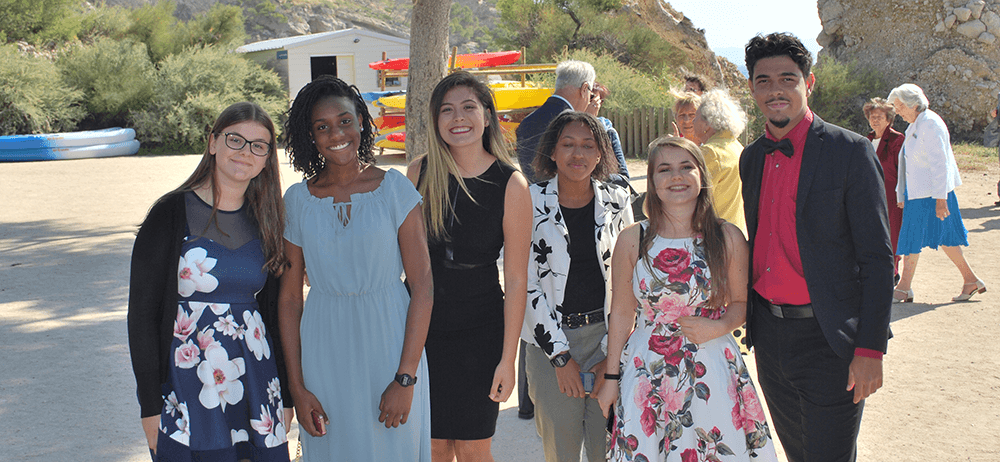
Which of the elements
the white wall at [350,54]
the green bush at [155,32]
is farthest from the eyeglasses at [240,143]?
the green bush at [155,32]

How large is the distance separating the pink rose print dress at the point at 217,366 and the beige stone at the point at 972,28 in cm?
2134

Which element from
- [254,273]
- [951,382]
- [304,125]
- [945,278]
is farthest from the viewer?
[945,278]

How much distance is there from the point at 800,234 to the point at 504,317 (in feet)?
3.76

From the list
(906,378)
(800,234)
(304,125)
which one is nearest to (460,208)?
(304,125)

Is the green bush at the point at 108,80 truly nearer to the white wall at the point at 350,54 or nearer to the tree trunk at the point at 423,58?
the white wall at the point at 350,54

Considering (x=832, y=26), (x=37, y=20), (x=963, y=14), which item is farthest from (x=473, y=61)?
(x=37, y=20)

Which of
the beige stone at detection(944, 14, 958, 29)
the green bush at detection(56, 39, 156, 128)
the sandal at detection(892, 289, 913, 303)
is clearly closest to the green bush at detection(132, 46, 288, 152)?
the green bush at detection(56, 39, 156, 128)

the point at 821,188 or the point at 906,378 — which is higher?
the point at 821,188

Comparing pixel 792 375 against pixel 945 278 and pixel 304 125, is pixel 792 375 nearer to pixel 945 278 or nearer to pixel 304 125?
pixel 304 125

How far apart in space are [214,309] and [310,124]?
0.73m

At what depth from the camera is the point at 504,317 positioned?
9.35 ft

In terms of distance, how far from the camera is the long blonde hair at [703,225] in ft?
8.93

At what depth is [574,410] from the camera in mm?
2988

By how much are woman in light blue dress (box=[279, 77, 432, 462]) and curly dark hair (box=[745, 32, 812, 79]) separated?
1.45 m
